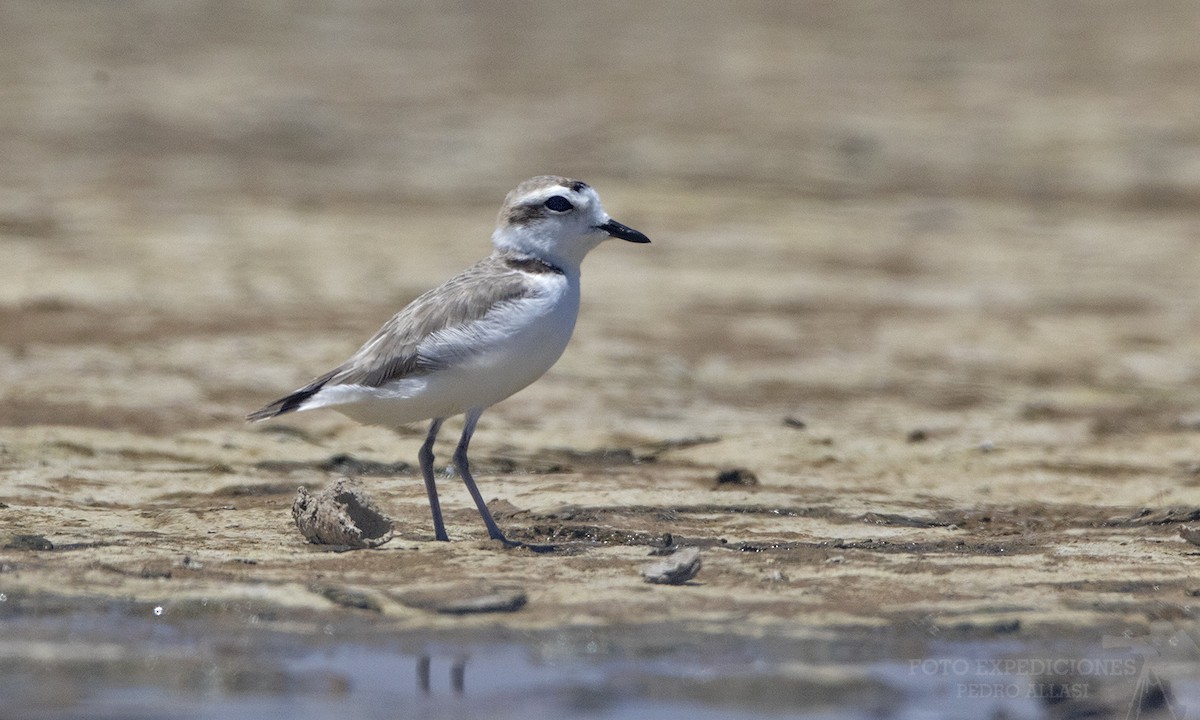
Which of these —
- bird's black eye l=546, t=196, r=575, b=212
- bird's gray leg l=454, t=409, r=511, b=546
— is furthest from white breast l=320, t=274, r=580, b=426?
bird's black eye l=546, t=196, r=575, b=212

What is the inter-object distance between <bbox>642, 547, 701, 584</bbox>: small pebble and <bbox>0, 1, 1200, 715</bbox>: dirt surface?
6cm

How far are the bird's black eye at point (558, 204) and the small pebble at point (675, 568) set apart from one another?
1.85 m

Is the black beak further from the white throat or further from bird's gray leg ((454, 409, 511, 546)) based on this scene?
bird's gray leg ((454, 409, 511, 546))

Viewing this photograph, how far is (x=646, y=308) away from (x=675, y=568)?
236 inches

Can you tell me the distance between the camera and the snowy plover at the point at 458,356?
6434mm

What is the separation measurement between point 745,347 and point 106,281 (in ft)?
14.5

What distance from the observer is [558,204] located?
6.97 meters

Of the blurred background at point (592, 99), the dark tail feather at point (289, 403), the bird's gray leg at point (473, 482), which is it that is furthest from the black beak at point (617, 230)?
the blurred background at point (592, 99)

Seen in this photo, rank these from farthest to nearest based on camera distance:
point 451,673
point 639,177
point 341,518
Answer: point 639,177 < point 341,518 < point 451,673

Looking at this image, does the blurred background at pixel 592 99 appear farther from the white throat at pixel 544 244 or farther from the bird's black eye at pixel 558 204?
the bird's black eye at pixel 558 204

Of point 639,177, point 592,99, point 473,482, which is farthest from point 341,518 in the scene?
point 592,99

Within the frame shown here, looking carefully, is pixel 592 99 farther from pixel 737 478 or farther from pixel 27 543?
pixel 27 543

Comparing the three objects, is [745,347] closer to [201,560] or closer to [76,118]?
[201,560]

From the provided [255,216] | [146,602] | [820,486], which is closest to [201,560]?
[146,602]
